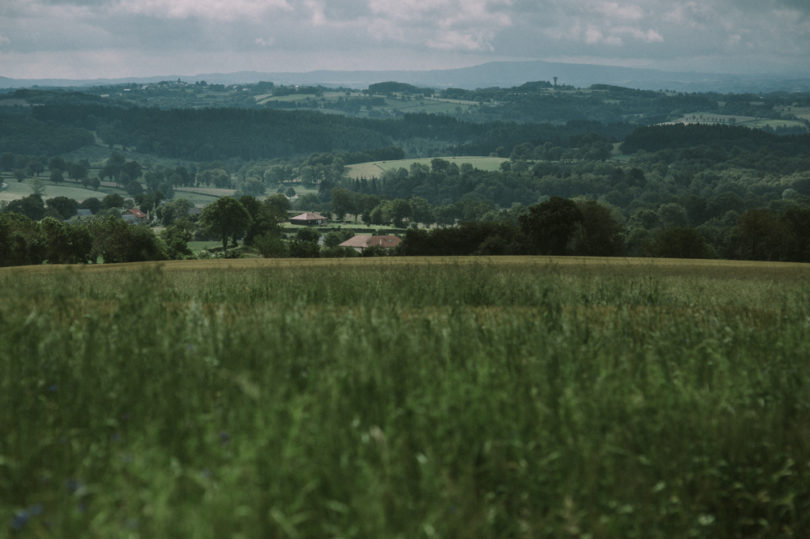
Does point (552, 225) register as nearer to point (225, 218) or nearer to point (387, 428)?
point (387, 428)

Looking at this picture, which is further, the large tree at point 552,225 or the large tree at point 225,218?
the large tree at point 225,218

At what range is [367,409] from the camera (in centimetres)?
661

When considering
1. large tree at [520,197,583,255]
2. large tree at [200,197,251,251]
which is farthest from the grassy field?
large tree at [200,197,251,251]

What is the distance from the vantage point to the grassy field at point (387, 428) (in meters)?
4.97

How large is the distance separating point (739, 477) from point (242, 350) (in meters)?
5.14

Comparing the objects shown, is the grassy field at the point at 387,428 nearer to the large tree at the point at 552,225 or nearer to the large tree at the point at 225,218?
the large tree at the point at 552,225

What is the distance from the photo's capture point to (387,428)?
19.7 ft

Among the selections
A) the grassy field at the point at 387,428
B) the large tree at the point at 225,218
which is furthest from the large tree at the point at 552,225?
the large tree at the point at 225,218

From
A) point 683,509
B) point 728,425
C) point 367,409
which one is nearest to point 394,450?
point 367,409

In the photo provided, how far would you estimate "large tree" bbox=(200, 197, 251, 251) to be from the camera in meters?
136

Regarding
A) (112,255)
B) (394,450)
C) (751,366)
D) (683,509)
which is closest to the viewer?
(394,450)

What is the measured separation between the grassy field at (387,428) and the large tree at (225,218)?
131 metres

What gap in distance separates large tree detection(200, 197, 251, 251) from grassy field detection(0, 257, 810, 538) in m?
131

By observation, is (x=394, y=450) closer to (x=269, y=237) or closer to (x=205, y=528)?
(x=205, y=528)
